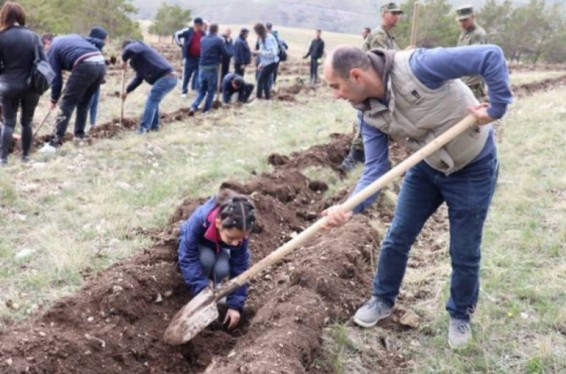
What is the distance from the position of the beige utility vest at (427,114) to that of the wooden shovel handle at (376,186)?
8 centimetres

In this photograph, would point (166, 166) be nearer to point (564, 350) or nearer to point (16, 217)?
point (16, 217)

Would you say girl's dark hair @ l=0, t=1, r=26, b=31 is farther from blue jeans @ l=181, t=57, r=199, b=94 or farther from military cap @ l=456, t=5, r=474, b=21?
A: blue jeans @ l=181, t=57, r=199, b=94

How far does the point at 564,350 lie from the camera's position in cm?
391

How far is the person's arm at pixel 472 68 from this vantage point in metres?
2.98

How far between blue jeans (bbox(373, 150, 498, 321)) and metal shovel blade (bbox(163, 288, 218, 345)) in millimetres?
1150

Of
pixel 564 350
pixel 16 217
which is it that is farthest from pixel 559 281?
pixel 16 217

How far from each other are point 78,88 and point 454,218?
611 centimetres

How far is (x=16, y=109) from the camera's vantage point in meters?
7.43

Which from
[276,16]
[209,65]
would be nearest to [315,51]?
[209,65]

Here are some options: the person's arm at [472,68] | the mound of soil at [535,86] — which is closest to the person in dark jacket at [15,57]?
the person's arm at [472,68]

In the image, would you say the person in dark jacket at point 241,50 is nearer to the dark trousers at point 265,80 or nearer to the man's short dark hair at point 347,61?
the dark trousers at point 265,80

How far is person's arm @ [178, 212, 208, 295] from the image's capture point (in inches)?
172

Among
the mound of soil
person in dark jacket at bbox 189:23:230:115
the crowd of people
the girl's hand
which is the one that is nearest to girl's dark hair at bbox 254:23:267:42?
person in dark jacket at bbox 189:23:230:115

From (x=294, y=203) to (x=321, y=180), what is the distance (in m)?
1.04
